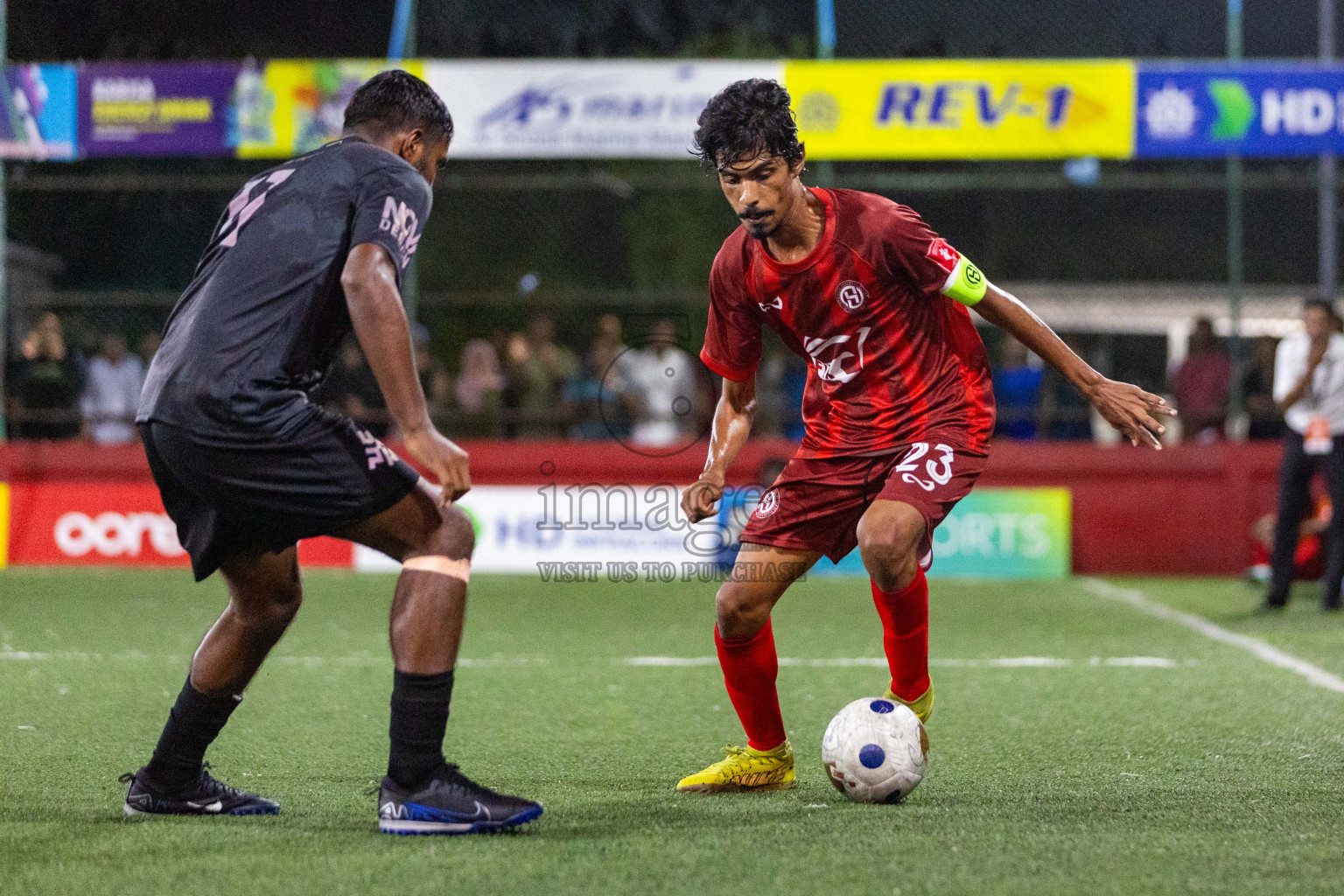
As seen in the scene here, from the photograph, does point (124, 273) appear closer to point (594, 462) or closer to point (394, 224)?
point (594, 462)

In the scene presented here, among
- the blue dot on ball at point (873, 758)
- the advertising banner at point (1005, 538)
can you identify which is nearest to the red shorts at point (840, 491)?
the blue dot on ball at point (873, 758)

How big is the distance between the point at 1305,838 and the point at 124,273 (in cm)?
1297

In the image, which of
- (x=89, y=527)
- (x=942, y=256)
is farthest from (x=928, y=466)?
(x=89, y=527)

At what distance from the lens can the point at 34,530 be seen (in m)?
12.5

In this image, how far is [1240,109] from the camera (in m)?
12.4

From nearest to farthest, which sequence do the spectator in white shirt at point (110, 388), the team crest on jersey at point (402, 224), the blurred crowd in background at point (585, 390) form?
the team crest on jersey at point (402, 224), the blurred crowd in background at point (585, 390), the spectator in white shirt at point (110, 388)

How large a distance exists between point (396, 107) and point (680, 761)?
2.38 meters

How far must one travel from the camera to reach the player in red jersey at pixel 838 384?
436 cm

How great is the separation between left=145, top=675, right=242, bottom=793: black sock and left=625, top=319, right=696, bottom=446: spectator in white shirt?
855 centimetres

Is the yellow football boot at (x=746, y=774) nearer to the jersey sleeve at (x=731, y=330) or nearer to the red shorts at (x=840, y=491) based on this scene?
the red shorts at (x=840, y=491)

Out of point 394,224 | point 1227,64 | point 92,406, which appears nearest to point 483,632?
point 394,224

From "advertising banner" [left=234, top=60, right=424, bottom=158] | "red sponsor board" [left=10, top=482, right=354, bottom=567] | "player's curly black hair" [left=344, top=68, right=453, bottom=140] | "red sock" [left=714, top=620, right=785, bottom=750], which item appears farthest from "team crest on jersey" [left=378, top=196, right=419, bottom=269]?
"advertising banner" [left=234, top=60, right=424, bottom=158]

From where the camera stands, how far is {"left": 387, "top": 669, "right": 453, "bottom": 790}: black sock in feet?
12.2

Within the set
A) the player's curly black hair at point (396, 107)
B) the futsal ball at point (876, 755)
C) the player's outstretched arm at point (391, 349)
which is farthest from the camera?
the futsal ball at point (876, 755)
